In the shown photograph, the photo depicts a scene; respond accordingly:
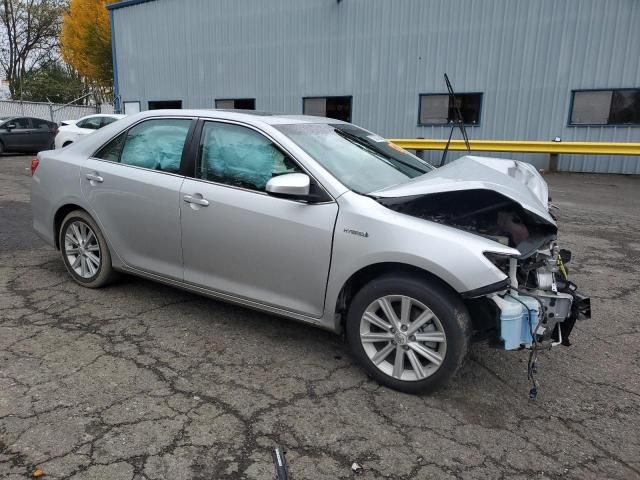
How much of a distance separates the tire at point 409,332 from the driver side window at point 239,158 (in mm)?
990

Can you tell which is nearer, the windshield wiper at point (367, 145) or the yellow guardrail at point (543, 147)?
the windshield wiper at point (367, 145)

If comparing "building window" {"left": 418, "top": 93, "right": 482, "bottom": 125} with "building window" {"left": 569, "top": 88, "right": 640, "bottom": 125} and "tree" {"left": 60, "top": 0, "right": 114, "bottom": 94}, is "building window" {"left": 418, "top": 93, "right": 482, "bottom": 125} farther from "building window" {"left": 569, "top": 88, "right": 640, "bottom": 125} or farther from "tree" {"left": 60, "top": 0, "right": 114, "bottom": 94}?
"tree" {"left": 60, "top": 0, "right": 114, "bottom": 94}

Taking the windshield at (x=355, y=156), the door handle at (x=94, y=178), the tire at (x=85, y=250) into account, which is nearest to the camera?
the windshield at (x=355, y=156)

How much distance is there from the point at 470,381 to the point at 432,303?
2.38 feet

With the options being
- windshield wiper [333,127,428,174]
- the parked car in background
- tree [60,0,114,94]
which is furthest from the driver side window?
tree [60,0,114,94]

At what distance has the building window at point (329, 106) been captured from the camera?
17234 mm

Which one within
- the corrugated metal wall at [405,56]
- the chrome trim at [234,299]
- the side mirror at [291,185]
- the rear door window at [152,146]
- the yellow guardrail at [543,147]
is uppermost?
Answer: the corrugated metal wall at [405,56]

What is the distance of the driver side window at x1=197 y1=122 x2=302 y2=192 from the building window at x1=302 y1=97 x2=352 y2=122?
45.8 feet

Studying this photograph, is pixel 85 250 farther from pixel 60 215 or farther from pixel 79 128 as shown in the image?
pixel 79 128

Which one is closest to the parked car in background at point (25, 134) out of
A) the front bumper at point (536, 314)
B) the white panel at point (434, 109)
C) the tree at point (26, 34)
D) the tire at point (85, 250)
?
the white panel at point (434, 109)

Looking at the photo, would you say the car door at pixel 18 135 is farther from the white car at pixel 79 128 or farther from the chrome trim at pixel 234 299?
the chrome trim at pixel 234 299

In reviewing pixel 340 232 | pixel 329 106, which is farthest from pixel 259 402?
pixel 329 106

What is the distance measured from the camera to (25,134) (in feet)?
57.2

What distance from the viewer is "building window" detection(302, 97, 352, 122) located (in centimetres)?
1723
